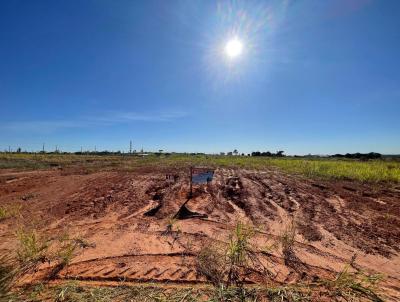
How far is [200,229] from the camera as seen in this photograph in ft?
20.9

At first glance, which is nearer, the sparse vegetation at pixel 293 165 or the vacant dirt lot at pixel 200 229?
the vacant dirt lot at pixel 200 229

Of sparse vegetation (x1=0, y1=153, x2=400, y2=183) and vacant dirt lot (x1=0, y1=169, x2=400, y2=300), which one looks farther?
sparse vegetation (x1=0, y1=153, x2=400, y2=183)

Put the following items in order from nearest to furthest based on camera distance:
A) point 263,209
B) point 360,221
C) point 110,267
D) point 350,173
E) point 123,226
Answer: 1. point 110,267
2. point 123,226
3. point 360,221
4. point 263,209
5. point 350,173

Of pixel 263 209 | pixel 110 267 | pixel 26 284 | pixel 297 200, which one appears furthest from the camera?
pixel 297 200

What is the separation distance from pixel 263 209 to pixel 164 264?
488 centimetres

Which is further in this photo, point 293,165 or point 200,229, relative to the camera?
point 293,165

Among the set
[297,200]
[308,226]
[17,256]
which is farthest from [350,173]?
[17,256]

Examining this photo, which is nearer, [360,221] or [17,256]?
[17,256]

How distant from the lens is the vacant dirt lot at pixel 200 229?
14.3ft

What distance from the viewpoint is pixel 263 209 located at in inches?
344

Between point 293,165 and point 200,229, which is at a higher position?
point 293,165

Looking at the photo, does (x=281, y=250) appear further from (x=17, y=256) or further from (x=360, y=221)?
(x=17, y=256)

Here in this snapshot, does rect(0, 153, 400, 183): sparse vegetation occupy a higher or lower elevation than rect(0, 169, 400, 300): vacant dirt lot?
higher

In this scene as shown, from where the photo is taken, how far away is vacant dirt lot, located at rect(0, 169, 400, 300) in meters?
4.37
